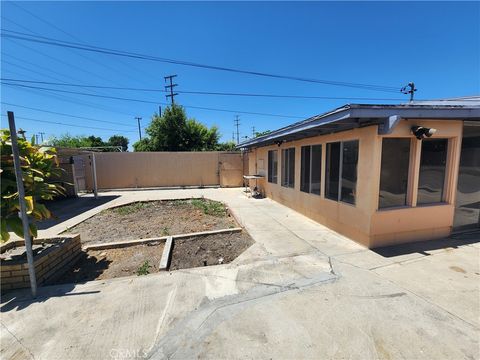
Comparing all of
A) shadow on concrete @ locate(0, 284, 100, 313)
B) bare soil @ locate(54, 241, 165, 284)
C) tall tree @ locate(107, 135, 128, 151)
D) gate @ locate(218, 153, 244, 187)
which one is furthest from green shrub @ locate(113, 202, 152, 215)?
tall tree @ locate(107, 135, 128, 151)

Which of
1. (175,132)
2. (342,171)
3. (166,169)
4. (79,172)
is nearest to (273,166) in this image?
(342,171)

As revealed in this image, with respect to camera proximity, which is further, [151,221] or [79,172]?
[79,172]

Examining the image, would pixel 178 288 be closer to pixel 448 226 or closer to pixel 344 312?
pixel 344 312

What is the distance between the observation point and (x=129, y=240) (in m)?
4.73

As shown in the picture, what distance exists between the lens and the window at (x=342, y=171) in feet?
15.2

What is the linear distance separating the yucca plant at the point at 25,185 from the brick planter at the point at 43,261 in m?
0.42

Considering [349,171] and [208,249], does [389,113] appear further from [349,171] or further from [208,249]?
[208,249]

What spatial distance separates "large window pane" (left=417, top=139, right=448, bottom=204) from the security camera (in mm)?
447

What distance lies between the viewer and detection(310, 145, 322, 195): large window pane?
19.2ft

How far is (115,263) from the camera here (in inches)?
151

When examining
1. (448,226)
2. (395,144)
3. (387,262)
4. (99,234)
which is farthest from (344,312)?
(99,234)

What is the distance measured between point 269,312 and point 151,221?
4.75 metres

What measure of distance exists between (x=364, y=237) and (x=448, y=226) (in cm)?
196

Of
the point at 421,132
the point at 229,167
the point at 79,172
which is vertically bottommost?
the point at 79,172
